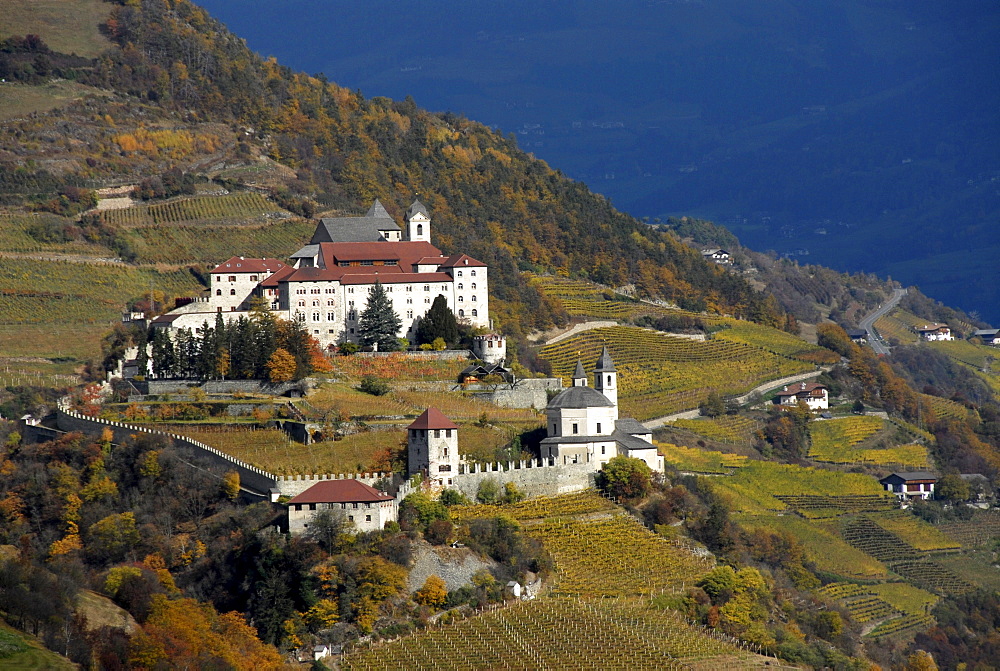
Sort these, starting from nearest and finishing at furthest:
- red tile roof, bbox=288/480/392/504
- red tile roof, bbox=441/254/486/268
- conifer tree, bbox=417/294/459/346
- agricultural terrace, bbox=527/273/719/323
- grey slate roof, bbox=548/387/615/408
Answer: red tile roof, bbox=288/480/392/504
grey slate roof, bbox=548/387/615/408
conifer tree, bbox=417/294/459/346
red tile roof, bbox=441/254/486/268
agricultural terrace, bbox=527/273/719/323

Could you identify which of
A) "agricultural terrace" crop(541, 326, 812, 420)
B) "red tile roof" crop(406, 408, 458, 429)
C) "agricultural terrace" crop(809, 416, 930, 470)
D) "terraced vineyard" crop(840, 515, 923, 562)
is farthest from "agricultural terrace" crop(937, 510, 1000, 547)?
"red tile roof" crop(406, 408, 458, 429)

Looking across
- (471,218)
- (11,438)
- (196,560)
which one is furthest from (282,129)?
(196,560)

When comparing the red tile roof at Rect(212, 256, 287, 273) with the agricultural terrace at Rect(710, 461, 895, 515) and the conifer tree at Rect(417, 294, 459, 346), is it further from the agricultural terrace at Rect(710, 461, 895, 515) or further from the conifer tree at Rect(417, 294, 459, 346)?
the agricultural terrace at Rect(710, 461, 895, 515)

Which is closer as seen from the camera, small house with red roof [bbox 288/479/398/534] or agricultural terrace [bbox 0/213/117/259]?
small house with red roof [bbox 288/479/398/534]

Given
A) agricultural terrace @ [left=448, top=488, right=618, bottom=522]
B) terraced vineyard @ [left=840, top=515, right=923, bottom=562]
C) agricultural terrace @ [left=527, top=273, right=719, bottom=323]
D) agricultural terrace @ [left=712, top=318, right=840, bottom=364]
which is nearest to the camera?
agricultural terrace @ [left=448, top=488, right=618, bottom=522]

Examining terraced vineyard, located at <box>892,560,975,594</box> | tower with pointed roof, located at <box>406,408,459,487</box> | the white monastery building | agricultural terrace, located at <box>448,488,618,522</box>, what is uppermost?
→ the white monastery building

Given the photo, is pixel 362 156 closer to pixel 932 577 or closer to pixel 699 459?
pixel 699 459

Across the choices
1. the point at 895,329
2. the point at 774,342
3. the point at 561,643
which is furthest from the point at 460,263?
the point at 895,329
